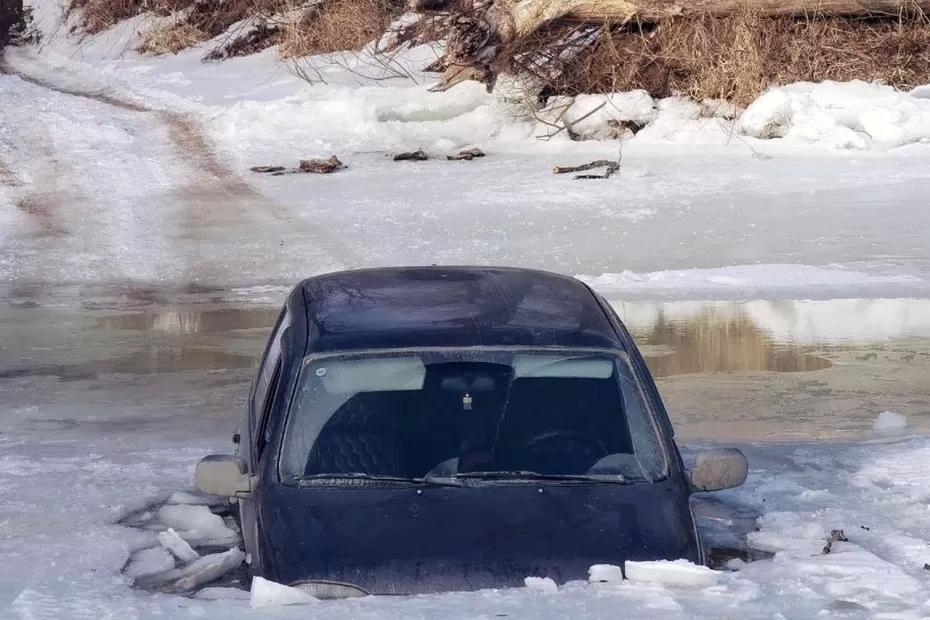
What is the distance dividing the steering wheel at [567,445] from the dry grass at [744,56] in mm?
16503

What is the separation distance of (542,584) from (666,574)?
0.38m

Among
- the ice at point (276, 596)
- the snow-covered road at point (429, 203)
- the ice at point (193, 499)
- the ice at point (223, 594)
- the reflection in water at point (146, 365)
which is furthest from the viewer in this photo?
the snow-covered road at point (429, 203)

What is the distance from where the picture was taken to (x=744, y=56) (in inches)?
827

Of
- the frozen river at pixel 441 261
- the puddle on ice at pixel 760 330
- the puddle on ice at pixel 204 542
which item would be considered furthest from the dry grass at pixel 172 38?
the puddle on ice at pixel 204 542

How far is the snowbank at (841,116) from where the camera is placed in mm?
18766

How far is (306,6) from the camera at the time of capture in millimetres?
27984

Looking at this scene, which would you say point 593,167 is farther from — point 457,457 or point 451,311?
point 457,457

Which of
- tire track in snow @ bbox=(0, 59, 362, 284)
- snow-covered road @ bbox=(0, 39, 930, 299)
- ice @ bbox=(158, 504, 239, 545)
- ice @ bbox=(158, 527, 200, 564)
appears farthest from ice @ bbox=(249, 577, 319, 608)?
tire track in snow @ bbox=(0, 59, 362, 284)

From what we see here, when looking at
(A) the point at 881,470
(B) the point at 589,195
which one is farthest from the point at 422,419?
(B) the point at 589,195

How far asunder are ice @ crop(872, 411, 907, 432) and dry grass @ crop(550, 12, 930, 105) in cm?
1272

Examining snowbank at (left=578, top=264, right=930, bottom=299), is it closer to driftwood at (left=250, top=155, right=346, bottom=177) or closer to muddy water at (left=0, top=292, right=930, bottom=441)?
muddy water at (left=0, top=292, right=930, bottom=441)

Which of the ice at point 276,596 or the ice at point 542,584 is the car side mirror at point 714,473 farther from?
the ice at point 276,596

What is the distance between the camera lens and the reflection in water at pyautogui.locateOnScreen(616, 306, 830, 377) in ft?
33.6

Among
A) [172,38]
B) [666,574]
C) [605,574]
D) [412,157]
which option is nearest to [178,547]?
[605,574]
